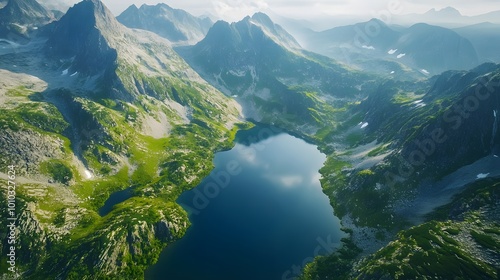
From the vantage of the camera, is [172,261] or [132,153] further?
[132,153]

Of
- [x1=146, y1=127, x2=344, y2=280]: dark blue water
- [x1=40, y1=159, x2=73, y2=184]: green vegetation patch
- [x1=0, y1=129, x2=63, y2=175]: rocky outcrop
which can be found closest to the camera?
[x1=146, y1=127, x2=344, y2=280]: dark blue water

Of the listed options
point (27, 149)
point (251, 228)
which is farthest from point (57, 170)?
point (251, 228)

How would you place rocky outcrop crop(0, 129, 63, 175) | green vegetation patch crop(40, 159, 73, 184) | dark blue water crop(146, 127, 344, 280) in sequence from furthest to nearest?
green vegetation patch crop(40, 159, 73, 184) → rocky outcrop crop(0, 129, 63, 175) → dark blue water crop(146, 127, 344, 280)

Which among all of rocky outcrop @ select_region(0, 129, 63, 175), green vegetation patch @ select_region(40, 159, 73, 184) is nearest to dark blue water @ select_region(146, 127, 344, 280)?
green vegetation patch @ select_region(40, 159, 73, 184)

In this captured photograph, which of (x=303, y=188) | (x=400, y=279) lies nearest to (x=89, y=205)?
(x=303, y=188)

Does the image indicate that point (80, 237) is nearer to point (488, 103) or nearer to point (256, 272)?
point (256, 272)

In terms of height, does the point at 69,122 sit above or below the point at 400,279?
above

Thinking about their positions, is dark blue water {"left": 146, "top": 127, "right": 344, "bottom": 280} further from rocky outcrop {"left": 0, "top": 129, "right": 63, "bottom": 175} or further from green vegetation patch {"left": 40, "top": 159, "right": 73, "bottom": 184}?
rocky outcrop {"left": 0, "top": 129, "right": 63, "bottom": 175}

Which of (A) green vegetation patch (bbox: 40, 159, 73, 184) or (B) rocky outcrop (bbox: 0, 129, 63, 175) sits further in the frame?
(A) green vegetation patch (bbox: 40, 159, 73, 184)
